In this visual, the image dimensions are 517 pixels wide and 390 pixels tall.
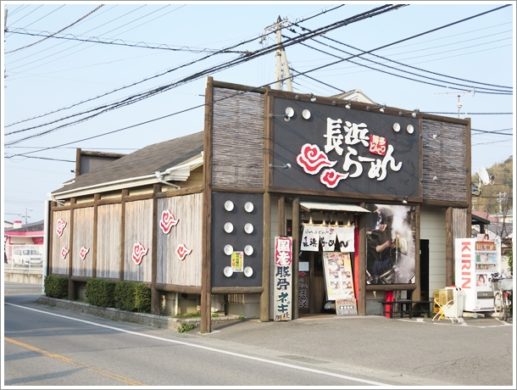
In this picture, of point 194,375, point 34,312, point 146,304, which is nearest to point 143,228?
point 146,304

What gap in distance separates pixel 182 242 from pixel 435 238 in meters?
8.69

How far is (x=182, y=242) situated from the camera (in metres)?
18.9

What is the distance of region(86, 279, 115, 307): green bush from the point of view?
71.9 feet

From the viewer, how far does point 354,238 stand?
20.5 meters

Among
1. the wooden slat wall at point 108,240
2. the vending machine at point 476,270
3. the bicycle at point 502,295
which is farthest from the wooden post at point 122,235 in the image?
the bicycle at point 502,295

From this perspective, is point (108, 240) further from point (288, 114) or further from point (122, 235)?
point (288, 114)

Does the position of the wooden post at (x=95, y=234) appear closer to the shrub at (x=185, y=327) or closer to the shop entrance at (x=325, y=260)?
the shrub at (x=185, y=327)

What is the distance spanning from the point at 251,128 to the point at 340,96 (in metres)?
5.14

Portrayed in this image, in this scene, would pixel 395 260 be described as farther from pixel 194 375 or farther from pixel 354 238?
pixel 194 375

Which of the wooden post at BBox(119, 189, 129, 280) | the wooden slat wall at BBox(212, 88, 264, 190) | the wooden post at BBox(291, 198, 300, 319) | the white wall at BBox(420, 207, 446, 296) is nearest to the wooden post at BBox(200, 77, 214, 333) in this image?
the wooden slat wall at BBox(212, 88, 264, 190)

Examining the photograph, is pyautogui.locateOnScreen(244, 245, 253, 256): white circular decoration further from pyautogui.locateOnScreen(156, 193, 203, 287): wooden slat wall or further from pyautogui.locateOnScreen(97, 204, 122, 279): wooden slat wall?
pyautogui.locateOnScreen(97, 204, 122, 279): wooden slat wall

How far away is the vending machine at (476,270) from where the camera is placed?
20.0 m

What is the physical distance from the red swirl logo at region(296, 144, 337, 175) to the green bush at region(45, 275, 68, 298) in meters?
11.3

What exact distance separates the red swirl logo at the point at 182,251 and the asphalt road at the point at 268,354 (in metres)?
2.07
